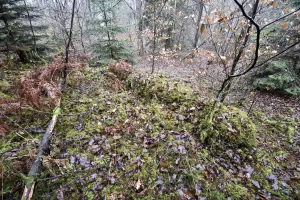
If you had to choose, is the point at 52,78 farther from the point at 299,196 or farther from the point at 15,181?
the point at 299,196

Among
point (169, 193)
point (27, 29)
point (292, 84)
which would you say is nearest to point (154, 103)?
point (169, 193)

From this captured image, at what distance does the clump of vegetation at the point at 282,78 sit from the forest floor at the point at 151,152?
3.33m

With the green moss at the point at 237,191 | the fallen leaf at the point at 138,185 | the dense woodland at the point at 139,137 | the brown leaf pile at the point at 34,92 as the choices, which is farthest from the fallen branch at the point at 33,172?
the green moss at the point at 237,191

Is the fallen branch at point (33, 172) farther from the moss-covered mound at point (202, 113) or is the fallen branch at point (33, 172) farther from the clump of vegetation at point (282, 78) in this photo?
the clump of vegetation at point (282, 78)

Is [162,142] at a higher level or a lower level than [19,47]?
lower

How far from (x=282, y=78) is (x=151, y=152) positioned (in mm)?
7417

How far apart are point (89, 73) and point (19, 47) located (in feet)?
9.40

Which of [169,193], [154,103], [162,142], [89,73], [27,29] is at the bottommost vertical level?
[169,193]

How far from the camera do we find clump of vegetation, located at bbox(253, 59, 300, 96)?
6699 mm

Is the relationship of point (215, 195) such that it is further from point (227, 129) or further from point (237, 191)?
point (227, 129)

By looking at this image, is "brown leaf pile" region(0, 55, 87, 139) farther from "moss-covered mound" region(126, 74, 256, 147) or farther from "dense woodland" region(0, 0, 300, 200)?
"moss-covered mound" region(126, 74, 256, 147)

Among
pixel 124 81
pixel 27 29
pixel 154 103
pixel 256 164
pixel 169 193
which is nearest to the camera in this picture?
pixel 169 193

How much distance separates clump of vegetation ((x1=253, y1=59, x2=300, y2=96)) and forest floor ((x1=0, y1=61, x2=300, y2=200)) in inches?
131

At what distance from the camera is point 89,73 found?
5426 mm
